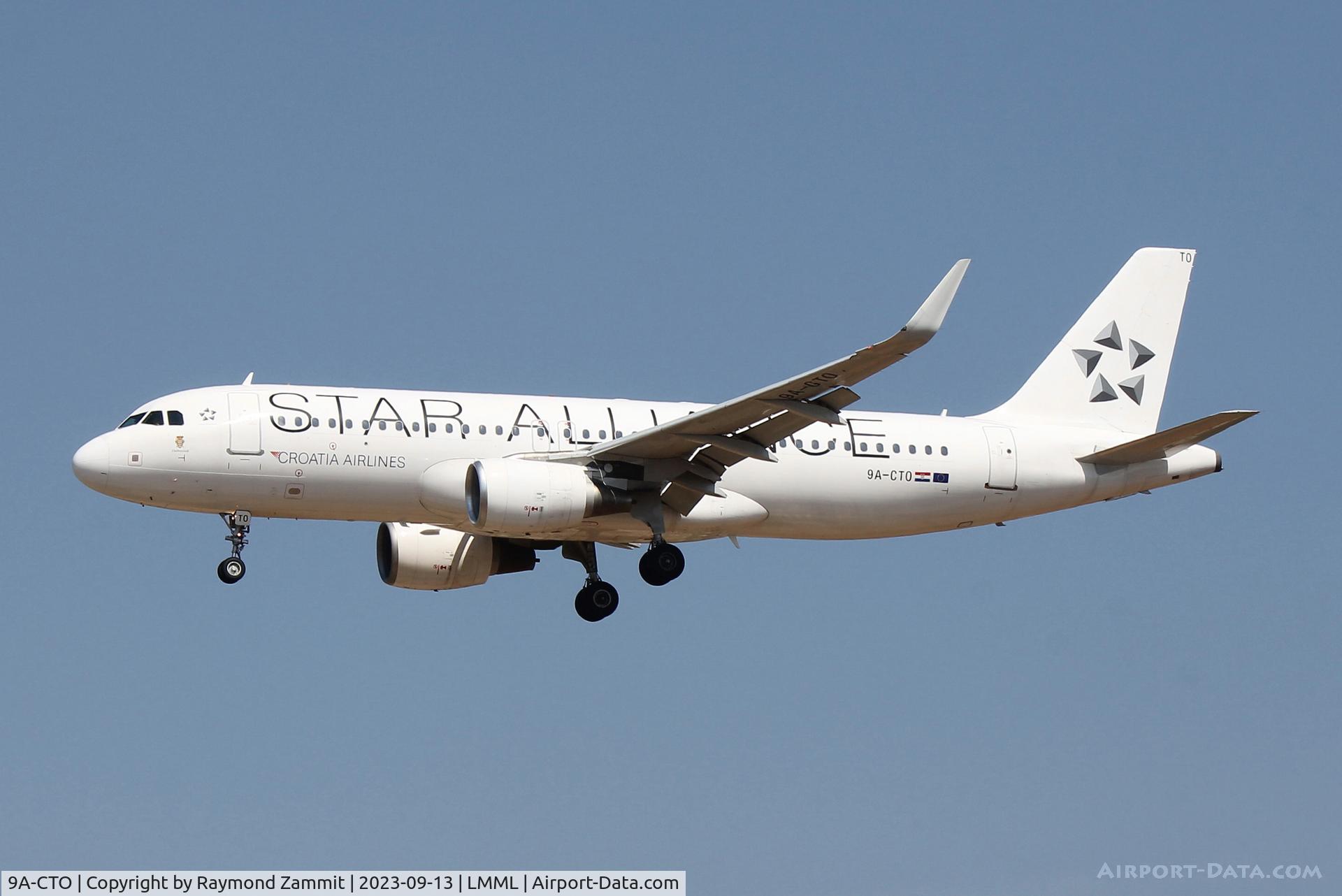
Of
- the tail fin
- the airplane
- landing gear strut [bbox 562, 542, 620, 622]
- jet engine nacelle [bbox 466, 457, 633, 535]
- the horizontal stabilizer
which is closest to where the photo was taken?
jet engine nacelle [bbox 466, 457, 633, 535]

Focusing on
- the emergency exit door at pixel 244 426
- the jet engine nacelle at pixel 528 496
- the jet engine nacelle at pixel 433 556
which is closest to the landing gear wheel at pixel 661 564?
the jet engine nacelle at pixel 528 496

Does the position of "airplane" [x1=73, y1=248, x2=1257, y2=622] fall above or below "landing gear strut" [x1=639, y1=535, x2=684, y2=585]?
above

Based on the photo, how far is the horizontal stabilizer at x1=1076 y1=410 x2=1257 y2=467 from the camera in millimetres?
37688

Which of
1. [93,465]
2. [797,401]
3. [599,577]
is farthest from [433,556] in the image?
[797,401]

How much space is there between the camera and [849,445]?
39094mm

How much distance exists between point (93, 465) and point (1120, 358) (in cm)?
2229

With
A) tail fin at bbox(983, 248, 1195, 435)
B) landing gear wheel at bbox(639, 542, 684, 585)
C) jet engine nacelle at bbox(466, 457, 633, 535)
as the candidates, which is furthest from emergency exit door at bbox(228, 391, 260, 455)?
tail fin at bbox(983, 248, 1195, 435)

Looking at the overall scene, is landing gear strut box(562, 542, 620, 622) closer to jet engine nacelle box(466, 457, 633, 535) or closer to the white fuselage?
the white fuselage

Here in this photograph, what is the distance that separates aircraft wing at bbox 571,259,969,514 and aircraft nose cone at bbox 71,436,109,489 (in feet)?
29.1

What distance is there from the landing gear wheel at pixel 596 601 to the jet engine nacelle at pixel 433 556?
2462 mm

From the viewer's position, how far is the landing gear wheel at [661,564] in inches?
1484

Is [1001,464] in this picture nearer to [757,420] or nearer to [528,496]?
[757,420]

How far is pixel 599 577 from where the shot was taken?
1575 inches

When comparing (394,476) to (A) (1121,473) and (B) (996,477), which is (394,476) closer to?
(B) (996,477)
